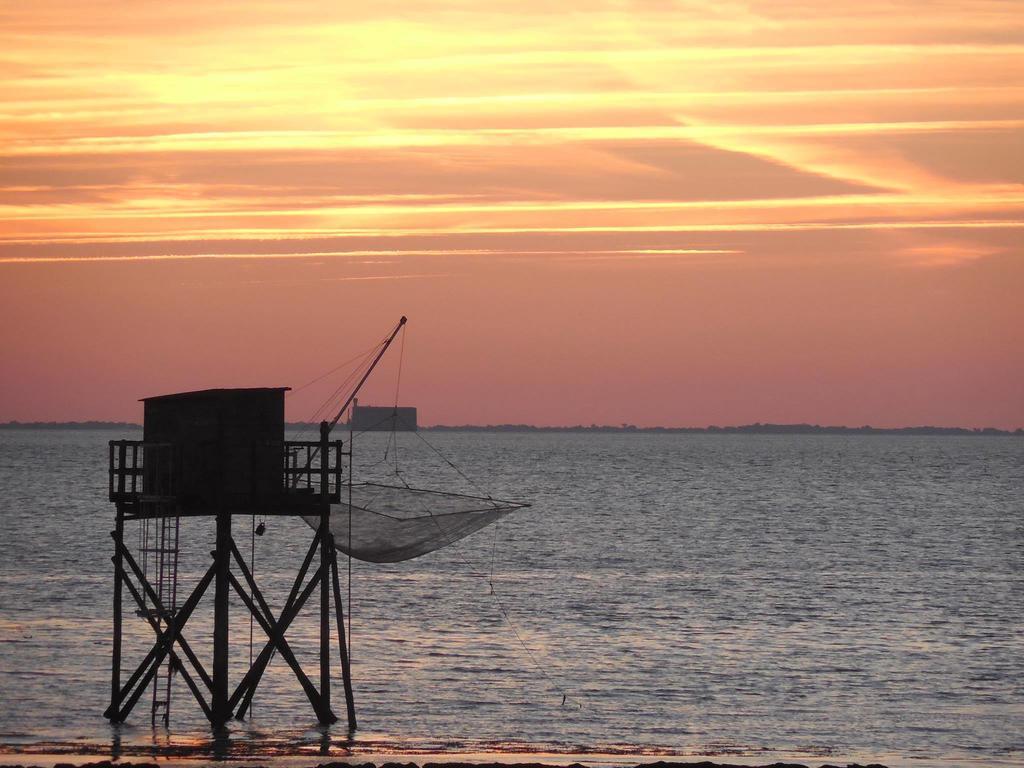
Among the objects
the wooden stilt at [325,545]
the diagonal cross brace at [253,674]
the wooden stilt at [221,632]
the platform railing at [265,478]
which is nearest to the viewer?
the platform railing at [265,478]

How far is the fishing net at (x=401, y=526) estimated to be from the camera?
3778 centimetres

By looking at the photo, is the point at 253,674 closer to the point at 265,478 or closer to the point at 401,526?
the point at 401,526

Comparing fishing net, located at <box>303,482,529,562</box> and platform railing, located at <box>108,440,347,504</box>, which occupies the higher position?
platform railing, located at <box>108,440,347,504</box>

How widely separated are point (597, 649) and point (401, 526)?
630 inches

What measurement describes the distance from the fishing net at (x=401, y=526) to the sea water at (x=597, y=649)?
7.06ft

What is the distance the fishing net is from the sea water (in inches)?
84.7

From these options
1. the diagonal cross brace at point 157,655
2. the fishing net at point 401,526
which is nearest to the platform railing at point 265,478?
the fishing net at point 401,526

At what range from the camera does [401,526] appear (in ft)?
125

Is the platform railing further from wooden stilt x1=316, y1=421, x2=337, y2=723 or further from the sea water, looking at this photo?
the sea water

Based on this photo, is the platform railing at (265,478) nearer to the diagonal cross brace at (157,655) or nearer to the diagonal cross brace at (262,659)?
the diagonal cross brace at (262,659)

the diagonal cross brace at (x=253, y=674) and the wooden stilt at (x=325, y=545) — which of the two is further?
the diagonal cross brace at (x=253, y=674)

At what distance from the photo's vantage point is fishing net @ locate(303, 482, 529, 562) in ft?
124

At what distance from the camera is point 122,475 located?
36.6 metres

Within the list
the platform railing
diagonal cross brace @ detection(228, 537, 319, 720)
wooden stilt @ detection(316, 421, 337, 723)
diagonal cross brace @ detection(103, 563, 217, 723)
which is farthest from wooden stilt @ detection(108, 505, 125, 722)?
wooden stilt @ detection(316, 421, 337, 723)
